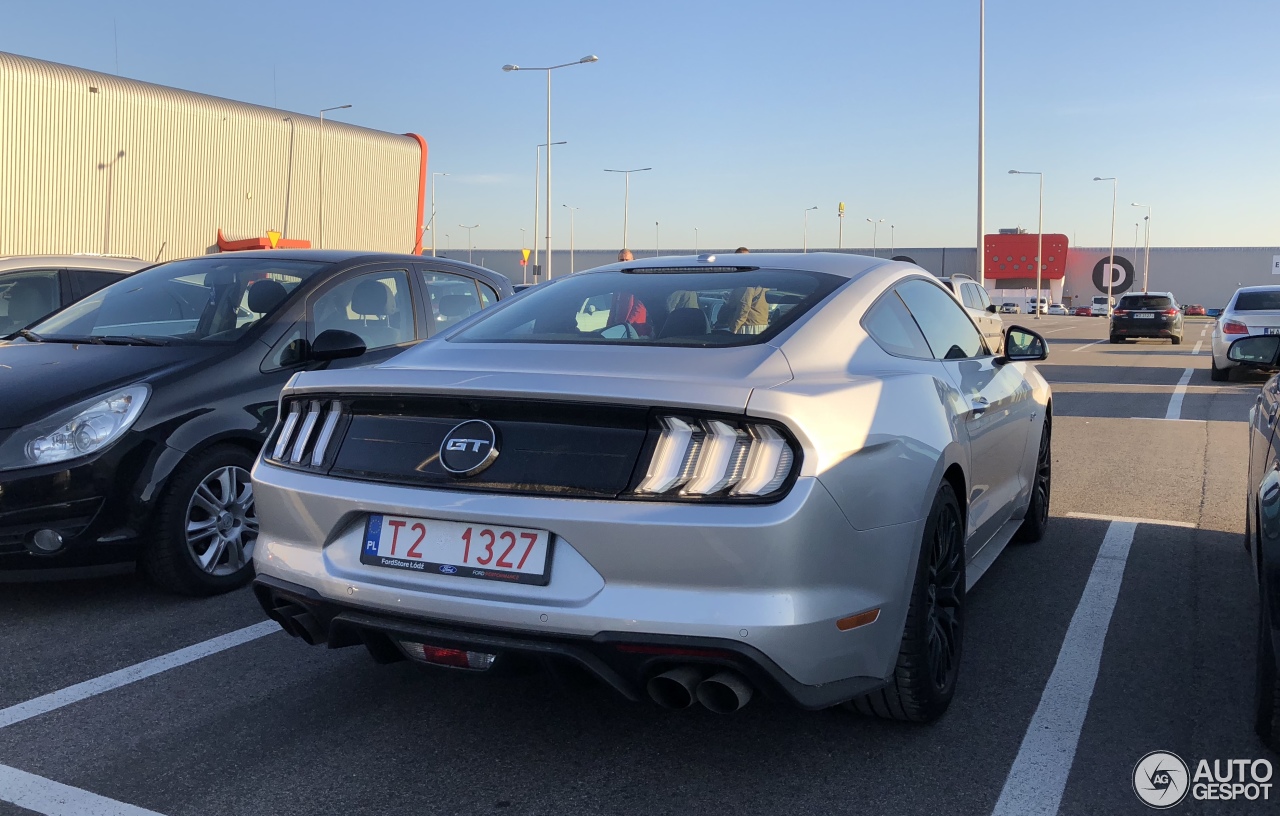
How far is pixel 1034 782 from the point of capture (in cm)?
293

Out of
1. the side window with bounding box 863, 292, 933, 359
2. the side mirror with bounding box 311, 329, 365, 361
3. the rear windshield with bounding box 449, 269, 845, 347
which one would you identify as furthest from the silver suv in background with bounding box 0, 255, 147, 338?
the side window with bounding box 863, 292, 933, 359

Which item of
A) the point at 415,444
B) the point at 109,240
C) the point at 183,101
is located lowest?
the point at 415,444

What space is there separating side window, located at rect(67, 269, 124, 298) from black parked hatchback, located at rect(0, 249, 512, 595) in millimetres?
2166

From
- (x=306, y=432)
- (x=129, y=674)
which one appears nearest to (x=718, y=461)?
(x=306, y=432)

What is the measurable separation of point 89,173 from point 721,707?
31.0 m

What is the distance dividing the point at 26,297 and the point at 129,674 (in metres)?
4.84

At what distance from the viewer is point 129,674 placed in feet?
12.3

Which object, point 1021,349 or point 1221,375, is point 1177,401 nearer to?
point 1221,375

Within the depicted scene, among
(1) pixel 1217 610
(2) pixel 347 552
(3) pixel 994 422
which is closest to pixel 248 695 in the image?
(2) pixel 347 552

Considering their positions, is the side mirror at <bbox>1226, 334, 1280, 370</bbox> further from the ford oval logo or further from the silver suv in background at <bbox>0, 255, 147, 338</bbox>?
the silver suv in background at <bbox>0, 255, 147, 338</bbox>

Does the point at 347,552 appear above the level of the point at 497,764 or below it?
above

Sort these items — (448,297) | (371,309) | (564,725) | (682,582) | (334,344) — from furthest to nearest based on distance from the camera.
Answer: (448,297)
(371,309)
(334,344)
(564,725)
(682,582)

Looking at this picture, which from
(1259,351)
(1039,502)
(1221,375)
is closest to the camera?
(1259,351)

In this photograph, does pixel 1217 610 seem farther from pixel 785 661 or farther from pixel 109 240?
pixel 109 240
